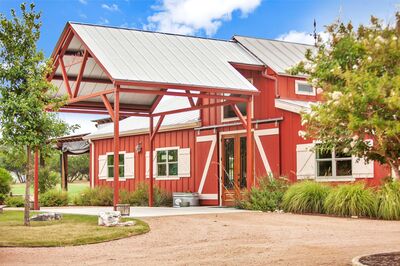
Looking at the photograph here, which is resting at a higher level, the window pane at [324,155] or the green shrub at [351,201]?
the window pane at [324,155]

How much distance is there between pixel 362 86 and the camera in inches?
274

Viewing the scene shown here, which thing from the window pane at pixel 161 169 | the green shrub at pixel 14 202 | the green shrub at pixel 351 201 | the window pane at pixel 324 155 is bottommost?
the green shrub at pixel 14 202

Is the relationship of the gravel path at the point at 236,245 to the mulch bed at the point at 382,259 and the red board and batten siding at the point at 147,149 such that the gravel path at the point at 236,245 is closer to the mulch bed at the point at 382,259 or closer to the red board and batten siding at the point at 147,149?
the mulch bed at the point at 382,259

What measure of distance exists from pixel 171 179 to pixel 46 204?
4770 millimetres

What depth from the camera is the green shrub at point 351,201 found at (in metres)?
14.4

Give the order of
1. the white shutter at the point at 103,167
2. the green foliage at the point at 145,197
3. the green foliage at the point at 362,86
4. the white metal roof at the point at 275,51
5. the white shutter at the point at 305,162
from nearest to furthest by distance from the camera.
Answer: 1. the green foliage at the point at 362,86
2. the white shutter at the point at 305,162
3. the white metal roof at the point at 275,51
4. the green foliage at the point at 145,197
5. the white shutter at the point at 103,167

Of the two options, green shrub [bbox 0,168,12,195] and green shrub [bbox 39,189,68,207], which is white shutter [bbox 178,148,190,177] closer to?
green shrub [bbox 39,189,68,207]

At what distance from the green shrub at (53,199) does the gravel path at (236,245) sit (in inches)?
408

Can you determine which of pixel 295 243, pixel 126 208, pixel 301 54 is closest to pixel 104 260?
pixel 295 243

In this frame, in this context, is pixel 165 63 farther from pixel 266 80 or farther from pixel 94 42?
pixel 266 80

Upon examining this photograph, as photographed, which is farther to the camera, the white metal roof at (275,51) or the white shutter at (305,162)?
the white metal roof at (275,51)

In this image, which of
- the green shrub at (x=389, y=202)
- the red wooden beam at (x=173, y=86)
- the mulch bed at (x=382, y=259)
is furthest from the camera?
the red wooden beam at (x=173, y=86)

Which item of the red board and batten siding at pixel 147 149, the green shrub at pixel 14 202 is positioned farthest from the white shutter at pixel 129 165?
the green shrub at pixel 14 202

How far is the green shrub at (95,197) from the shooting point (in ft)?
75.8
